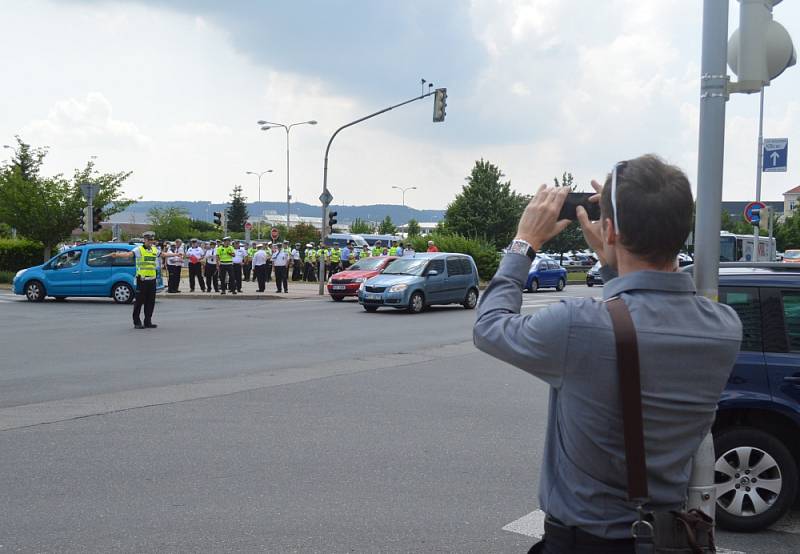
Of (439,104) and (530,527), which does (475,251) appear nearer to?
(439,104)

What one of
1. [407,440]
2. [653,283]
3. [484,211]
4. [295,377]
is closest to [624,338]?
[653,283]

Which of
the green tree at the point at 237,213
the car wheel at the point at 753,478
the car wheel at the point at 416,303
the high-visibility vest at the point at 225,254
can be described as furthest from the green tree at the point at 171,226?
the car wheel at the point at 753,478

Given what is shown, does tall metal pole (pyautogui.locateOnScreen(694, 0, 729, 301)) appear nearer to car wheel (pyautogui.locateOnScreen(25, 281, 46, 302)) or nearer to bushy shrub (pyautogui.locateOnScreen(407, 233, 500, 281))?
car wheel (pyautogui.locateOnScreen(25, 281, 46, 302))

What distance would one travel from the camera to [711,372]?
210 centimetres

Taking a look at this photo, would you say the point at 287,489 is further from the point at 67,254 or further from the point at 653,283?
the point at 67,254

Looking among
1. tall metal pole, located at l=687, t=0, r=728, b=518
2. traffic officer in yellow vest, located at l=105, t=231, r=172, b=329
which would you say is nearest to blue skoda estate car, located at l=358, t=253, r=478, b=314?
traffic officer in yellow vest, located at l=105, t=231, r=172, b=329

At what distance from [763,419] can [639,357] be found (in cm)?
380

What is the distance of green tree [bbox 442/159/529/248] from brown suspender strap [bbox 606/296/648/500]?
217 ft

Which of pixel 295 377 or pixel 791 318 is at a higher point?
pixel 791 318

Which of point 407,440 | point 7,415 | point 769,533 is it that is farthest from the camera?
point 7,415

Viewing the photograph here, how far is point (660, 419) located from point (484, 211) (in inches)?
2655

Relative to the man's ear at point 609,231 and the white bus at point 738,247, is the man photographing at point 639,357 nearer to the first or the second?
the man's ear at point 609,231

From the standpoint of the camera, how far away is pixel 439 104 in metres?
29.0

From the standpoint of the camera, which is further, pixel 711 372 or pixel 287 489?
pixel 287 489
